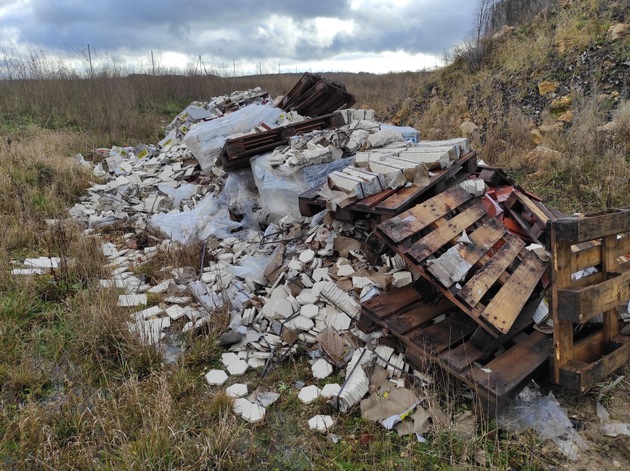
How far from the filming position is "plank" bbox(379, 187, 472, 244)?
2684 mm

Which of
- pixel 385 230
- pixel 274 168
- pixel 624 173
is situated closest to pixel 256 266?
pixel 274 168

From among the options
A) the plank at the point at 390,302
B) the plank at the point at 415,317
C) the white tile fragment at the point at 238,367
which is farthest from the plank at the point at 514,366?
the white tile fragment at the point at 238,367

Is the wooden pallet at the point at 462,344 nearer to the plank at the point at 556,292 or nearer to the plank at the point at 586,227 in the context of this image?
the plank at the point at 556,292

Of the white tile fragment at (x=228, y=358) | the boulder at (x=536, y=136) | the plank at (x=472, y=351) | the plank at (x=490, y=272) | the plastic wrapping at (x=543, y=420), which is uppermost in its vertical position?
the boulder at (x=536, y=136)

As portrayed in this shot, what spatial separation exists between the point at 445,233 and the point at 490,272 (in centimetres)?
39

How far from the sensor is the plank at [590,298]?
2.14 m

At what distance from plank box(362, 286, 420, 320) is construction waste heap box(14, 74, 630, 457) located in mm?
14

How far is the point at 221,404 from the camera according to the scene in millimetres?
2375

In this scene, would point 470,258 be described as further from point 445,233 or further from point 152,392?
point 152,392

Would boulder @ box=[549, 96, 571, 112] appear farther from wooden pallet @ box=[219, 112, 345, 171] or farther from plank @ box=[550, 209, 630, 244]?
plank @ box=[550, 209, 630, 244]

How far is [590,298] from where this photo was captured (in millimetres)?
2199

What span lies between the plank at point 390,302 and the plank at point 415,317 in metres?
0.05

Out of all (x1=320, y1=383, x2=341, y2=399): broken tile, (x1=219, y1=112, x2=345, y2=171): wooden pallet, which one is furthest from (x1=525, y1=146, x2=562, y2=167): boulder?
(x1=320, y1=383, x2=341, y2=399): broken tile

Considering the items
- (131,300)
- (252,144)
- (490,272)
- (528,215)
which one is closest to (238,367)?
(131,300)
